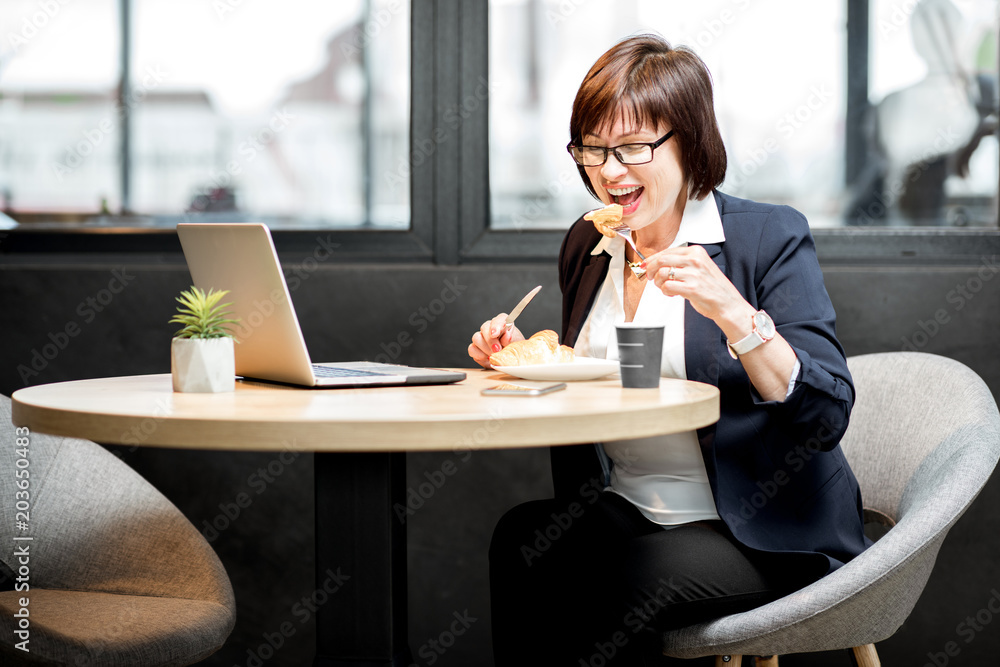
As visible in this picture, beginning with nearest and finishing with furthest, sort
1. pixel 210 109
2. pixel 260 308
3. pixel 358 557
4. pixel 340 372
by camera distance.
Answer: pixel 358 557 → pixel 260 308 → pixel 340 372 → pixel 210 109

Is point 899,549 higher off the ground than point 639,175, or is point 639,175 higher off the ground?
point 639,175

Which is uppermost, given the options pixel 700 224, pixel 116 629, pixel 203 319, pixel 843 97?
pixel 843 97

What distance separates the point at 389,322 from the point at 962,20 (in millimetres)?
1782

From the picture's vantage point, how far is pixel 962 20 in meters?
2.51

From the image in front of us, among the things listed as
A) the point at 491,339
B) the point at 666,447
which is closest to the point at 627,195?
the point at 491,339

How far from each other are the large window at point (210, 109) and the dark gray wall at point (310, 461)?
23 centimetres

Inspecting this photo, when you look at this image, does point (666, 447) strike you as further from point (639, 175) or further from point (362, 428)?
point (362, 428)

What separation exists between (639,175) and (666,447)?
51 cm

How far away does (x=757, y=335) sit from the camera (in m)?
1.42

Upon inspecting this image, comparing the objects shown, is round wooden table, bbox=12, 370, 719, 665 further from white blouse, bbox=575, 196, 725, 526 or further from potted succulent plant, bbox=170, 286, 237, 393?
white blouse, bbox=575, 196, 725, 526

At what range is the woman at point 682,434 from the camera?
1453 mm

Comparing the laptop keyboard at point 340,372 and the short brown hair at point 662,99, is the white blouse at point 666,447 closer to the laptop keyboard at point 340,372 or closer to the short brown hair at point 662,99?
the short brown hair at point 662,99

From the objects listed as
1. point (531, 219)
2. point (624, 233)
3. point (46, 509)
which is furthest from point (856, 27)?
point (46, 509)

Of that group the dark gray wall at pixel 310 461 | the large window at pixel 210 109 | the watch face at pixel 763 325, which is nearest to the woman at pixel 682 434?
the watch face at pixel 763 325
